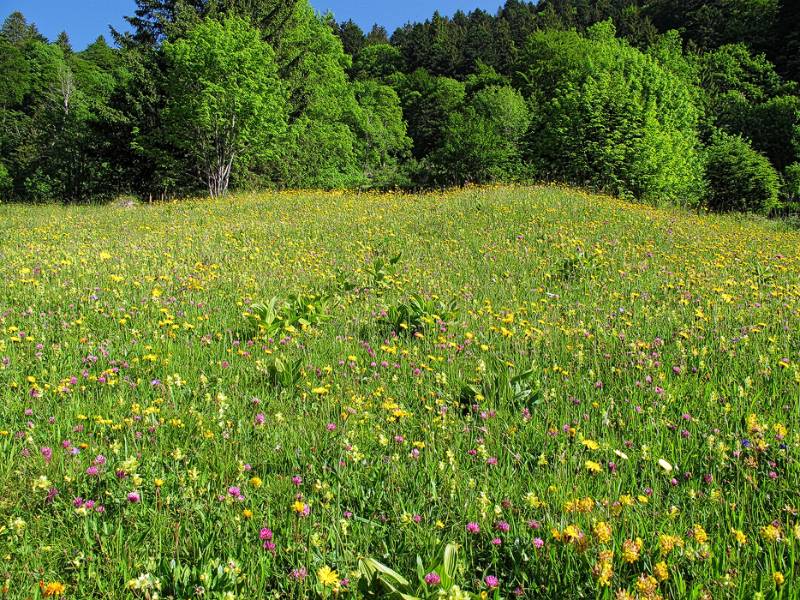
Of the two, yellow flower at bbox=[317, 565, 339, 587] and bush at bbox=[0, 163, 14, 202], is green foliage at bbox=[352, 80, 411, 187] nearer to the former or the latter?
bush at bbox=[0, 163, 14, 202]

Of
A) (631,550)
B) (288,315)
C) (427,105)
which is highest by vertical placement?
(427,105)

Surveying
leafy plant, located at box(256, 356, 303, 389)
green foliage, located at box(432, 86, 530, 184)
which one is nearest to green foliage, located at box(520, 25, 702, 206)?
green foliage, located at box(432, 86, 530, 184)

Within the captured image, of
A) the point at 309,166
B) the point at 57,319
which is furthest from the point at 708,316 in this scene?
the point at 309,166

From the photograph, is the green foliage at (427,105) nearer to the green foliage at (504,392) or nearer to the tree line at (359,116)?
the tree line at (359,116)

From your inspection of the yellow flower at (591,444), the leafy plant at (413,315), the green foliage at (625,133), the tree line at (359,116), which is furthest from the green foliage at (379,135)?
the yellow flower at (591,444)

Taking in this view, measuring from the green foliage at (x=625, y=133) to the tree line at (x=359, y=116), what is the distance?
105 mm

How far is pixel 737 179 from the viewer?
95.5 ft

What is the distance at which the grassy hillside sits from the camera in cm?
187

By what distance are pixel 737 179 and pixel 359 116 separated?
24.8m

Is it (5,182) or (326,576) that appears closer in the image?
(326,576)

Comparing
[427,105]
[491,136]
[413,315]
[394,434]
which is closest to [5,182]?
[491,136]

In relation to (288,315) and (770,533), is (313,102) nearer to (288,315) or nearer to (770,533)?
(288,315)

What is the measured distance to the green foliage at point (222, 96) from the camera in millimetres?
19656

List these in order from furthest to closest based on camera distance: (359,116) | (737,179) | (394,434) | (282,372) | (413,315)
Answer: (359,116) < (737,179) < (413,315) < (282,372) < (394,434)
